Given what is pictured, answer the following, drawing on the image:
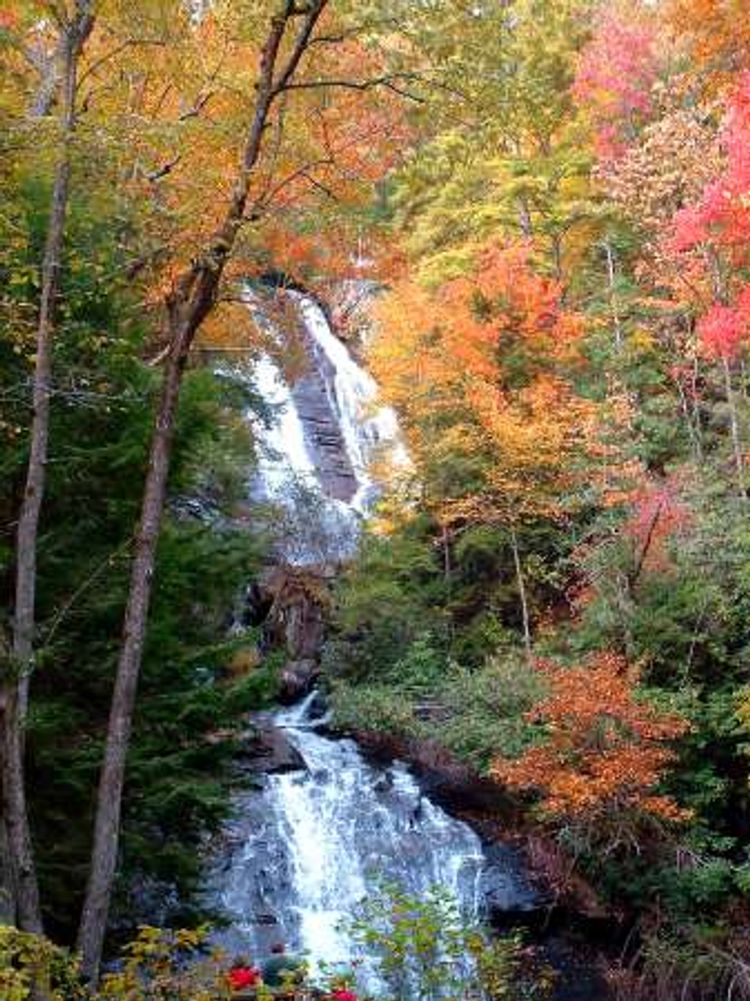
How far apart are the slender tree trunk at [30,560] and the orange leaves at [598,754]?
242 inches

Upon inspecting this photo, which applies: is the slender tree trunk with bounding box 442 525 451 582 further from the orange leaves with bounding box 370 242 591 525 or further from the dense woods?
the orange leaves with bounding box 370 242 591 525

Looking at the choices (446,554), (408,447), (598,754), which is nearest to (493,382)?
(408,447)

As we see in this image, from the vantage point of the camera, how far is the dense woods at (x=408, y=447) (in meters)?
6.43

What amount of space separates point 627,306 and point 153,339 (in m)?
11.0

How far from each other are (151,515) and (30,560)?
0.76 metres

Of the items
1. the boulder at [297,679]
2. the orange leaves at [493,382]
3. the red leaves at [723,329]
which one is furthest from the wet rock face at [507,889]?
the red leaves at [723,329]

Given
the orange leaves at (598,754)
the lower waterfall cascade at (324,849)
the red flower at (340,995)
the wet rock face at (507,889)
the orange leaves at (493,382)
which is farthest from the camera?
the orange leaves at (493,382)

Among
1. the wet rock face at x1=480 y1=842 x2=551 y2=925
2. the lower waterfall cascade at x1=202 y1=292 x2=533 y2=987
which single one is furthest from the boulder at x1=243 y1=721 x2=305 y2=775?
the wet rock face at x1=480 y1=842 x2=551 y2=925

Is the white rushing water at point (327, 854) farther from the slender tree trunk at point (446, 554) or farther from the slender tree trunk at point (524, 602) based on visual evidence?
the slender tree trunk at point (446, 554)

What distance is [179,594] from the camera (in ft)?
25.1

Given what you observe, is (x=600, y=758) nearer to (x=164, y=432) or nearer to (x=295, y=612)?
(x=164, y=432)

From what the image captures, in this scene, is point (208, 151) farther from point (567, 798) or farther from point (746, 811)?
point (746, 811)

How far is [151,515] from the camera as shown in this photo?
6.14 metres

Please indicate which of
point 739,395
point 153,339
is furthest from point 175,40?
point 739,395
